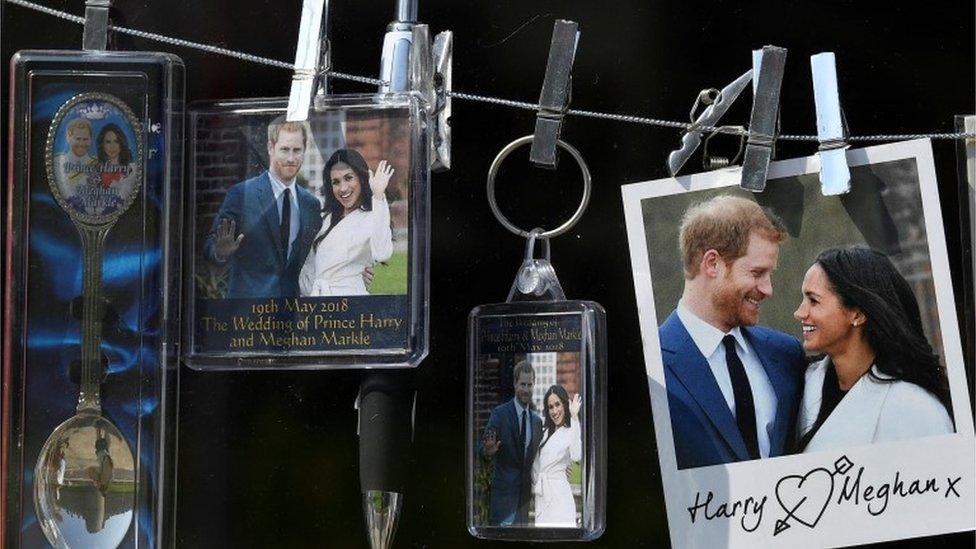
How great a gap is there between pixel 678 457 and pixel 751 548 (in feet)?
0.20

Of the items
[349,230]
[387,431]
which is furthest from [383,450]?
[349,230]

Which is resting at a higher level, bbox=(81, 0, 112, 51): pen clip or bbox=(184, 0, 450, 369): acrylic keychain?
bbox=(81, 0, 112, 51): pen clip

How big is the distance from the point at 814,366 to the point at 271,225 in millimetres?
290

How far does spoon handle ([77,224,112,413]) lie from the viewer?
2.28 feet

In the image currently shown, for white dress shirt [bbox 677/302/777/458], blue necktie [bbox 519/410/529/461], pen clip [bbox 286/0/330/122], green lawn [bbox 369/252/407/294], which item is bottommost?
blue necktie [bbox 519/410/529/461]

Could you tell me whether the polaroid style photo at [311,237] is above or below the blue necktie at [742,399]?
above

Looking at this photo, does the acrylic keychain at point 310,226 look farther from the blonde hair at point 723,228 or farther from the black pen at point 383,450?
the blonde hair at point 723,228

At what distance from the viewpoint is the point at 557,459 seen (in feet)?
2.30

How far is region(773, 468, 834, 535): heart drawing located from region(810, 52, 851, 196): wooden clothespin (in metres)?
0.15

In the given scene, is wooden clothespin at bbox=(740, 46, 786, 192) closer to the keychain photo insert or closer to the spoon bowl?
Result: the keychain photo insert

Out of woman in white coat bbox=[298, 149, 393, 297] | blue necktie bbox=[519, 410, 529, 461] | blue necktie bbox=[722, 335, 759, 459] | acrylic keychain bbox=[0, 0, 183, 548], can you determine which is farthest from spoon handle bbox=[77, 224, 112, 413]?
blue necktie bbox=[722, 335, 759, 459]

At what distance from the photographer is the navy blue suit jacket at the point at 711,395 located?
2.37 ft

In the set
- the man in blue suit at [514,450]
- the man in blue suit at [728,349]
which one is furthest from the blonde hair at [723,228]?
the man in blue suit at [514,450]

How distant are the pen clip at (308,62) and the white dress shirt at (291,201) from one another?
0.11 ft
